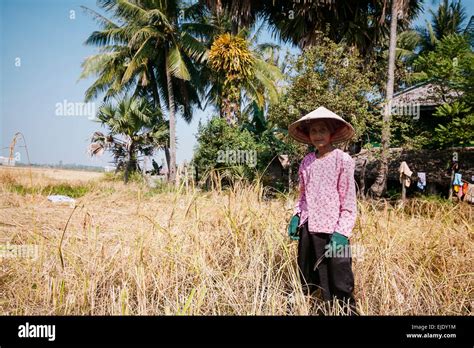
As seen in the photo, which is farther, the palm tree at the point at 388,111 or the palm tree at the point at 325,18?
the palm tree at the point at 325,18

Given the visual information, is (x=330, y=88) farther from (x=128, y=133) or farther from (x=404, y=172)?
(x=128, y=133)

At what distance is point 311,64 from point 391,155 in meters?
3.57

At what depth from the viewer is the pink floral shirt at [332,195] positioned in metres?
1.96

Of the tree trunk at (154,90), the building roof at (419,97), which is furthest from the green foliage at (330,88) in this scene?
the tree trunk at (154,90)

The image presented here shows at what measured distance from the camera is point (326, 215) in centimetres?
201

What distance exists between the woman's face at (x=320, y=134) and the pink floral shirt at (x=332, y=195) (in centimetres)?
9

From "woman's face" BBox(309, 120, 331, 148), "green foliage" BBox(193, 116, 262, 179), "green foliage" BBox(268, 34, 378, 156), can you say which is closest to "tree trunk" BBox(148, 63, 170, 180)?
"green foliage" BBox(193, 116, 262, 179)

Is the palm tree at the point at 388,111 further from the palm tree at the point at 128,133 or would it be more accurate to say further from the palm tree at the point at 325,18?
the palm tree at the point at 128,133

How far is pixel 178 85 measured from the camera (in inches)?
720

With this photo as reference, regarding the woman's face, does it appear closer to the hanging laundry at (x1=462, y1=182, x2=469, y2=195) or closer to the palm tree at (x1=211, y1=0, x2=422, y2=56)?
the hanging laundry at (x1=462, y1=182, x2=469, y2=195)

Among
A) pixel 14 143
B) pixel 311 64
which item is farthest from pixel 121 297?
pixel 311 64

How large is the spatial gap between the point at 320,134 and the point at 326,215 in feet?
1.67

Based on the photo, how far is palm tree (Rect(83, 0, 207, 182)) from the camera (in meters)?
14.8

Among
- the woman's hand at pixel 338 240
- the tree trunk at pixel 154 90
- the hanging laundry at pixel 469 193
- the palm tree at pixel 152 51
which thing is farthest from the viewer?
the tree trunk at pixel 154 90
